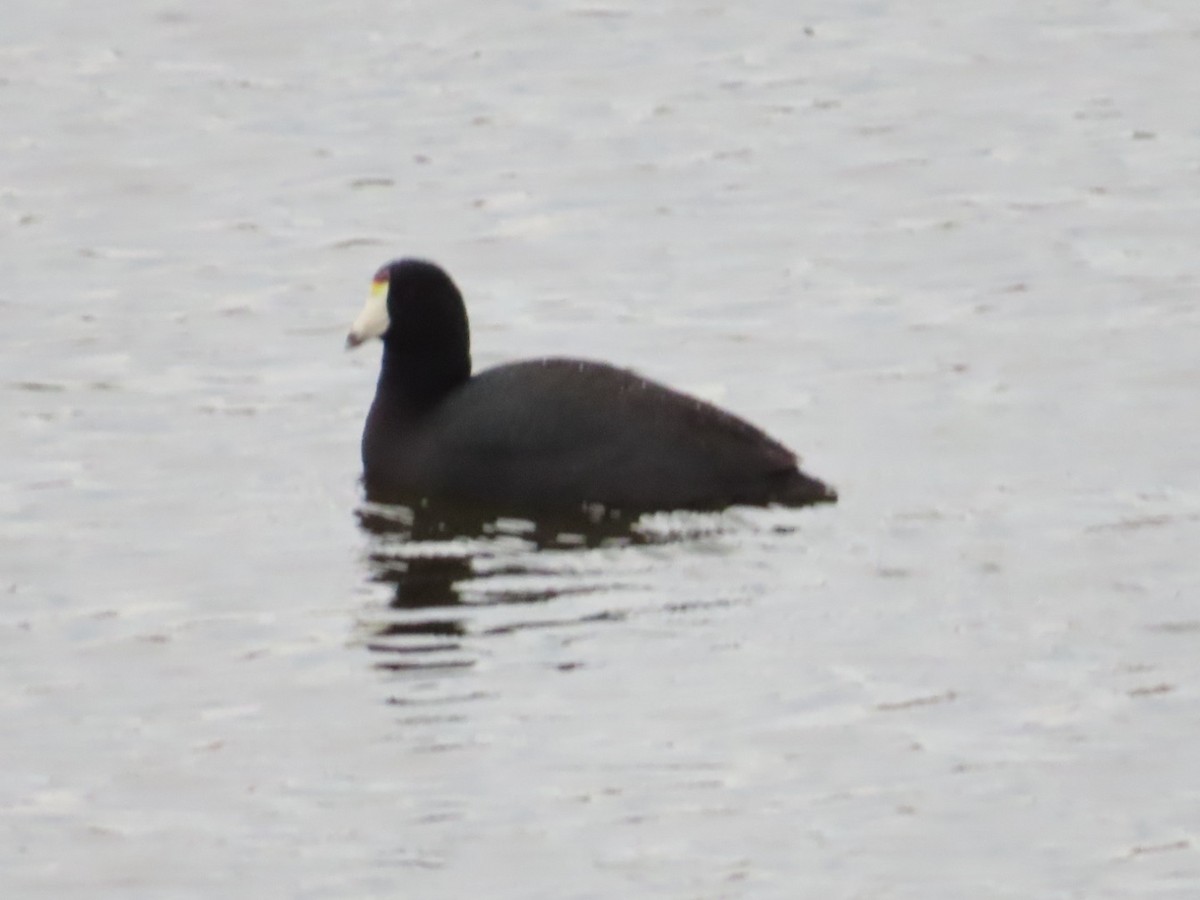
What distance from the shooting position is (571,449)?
35.5 ft

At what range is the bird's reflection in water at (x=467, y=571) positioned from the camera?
30.9 feet

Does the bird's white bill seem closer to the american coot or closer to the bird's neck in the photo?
the bird's neck

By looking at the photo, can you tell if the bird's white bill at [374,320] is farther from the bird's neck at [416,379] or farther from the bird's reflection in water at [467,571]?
the bird's reflection in water at [467,571]

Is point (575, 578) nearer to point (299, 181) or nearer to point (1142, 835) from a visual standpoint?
point (1142, 835)

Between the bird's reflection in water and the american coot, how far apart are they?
0.32 ft

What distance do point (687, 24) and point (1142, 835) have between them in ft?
38.8

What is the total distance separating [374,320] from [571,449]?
3.63ft

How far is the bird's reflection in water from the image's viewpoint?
941 centimetres

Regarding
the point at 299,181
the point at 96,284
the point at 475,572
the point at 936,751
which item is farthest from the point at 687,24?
the point at 936,751

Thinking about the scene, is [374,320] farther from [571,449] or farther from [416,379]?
[571,449]

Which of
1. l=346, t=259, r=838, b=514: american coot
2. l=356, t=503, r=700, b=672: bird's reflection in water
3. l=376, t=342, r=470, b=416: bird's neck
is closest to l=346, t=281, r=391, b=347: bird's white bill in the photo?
l=376, t=342, r=470, b=416: bird's neck

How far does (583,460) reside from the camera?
10805mm

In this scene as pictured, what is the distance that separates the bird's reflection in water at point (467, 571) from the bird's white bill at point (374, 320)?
0.79 m

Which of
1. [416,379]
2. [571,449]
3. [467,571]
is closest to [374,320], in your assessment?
[416,379]
